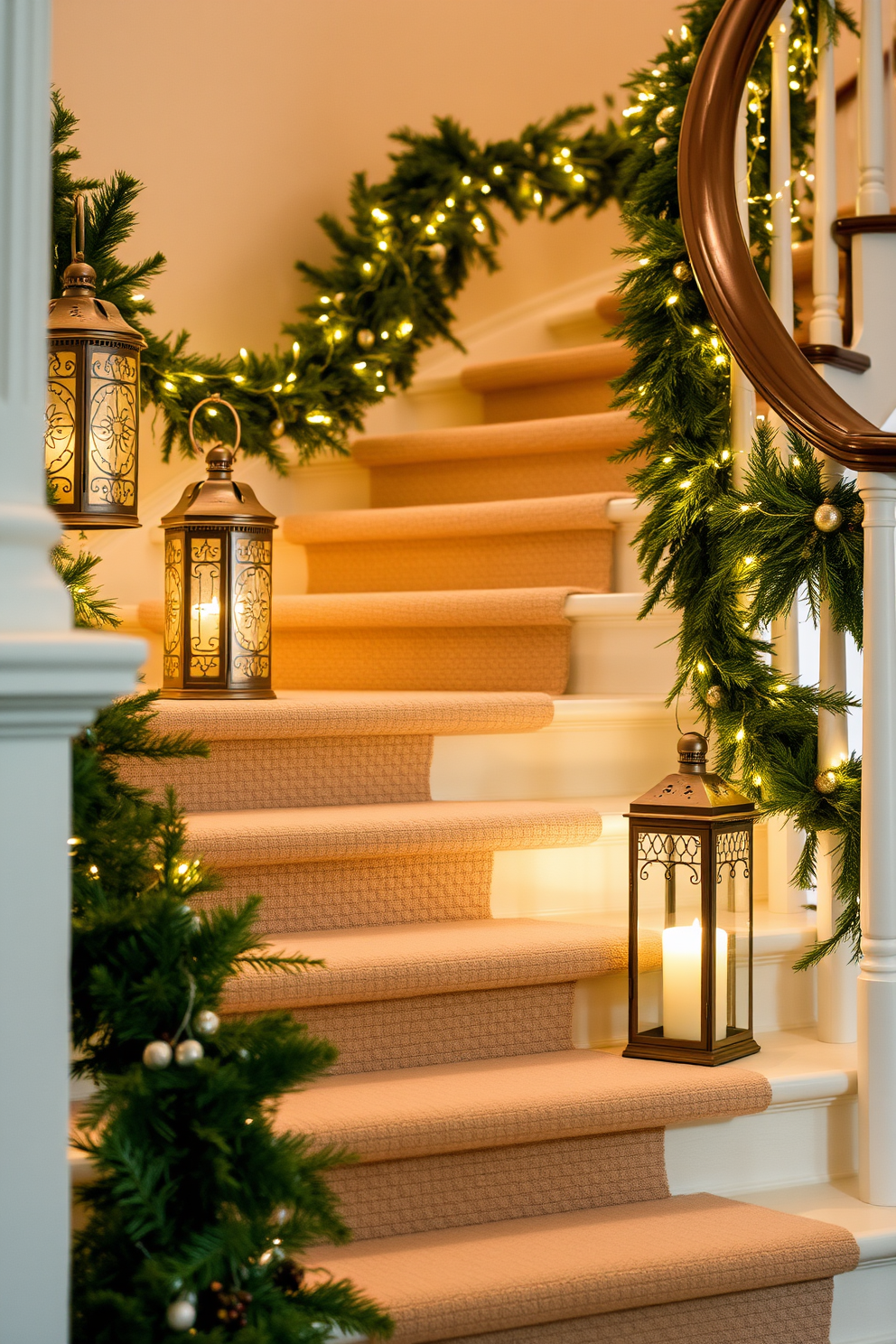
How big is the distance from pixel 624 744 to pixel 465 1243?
3.27ft

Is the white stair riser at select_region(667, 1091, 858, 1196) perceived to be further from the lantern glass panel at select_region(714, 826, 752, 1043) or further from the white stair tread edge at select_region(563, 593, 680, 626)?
the white stair tread edge at select_region(563, 593, 680, 626)

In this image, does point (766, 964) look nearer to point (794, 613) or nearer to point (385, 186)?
point (794, 613)

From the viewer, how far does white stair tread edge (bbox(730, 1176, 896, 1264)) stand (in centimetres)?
171

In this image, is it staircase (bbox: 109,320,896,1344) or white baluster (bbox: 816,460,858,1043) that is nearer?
staircase (bbox: 109,320,896,1344)

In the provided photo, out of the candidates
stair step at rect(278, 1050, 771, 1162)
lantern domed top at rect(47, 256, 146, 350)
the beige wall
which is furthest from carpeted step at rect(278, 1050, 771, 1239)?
the beige wall

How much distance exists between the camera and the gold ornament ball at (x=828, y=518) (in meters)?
1.91

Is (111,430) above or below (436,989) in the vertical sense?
above

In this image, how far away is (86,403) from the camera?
1842mm

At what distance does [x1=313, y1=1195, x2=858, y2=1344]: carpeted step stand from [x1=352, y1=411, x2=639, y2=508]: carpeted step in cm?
159

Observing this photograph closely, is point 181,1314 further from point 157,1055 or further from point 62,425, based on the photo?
point 62,425

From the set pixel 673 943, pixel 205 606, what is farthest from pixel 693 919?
pixel 205 606

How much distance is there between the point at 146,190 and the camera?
309cm

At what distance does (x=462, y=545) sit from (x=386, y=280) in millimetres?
755

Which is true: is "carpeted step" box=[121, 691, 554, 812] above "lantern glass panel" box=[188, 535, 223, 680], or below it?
below
